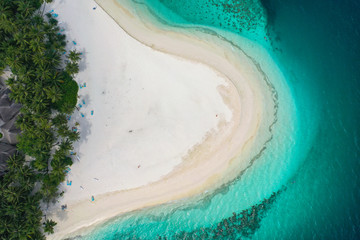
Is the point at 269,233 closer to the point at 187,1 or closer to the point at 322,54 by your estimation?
the point at 322,54

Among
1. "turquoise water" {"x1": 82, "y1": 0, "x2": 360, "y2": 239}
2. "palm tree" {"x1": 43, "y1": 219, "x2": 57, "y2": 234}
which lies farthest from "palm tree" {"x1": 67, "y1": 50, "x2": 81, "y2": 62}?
"palm tree" {"x1": 43, "y1": 219, "x2": 57, "y2": 234}

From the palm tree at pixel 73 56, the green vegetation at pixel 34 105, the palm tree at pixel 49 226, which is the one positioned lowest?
the palm tree at pixel 49 226

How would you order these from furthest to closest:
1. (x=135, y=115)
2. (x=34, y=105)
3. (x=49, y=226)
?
(x=135, y=115), (x=49, y=226), (x=34, y=105)

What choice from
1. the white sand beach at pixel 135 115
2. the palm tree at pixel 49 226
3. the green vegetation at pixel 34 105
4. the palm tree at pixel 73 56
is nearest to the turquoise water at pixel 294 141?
the white sand beach at pixel 135 115

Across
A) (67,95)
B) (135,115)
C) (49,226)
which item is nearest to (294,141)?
(135,115)

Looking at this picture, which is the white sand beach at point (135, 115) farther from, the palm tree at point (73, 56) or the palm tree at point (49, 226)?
the palm tree at point (73, 56)

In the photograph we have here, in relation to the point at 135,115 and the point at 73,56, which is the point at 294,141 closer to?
the point at 135,115
